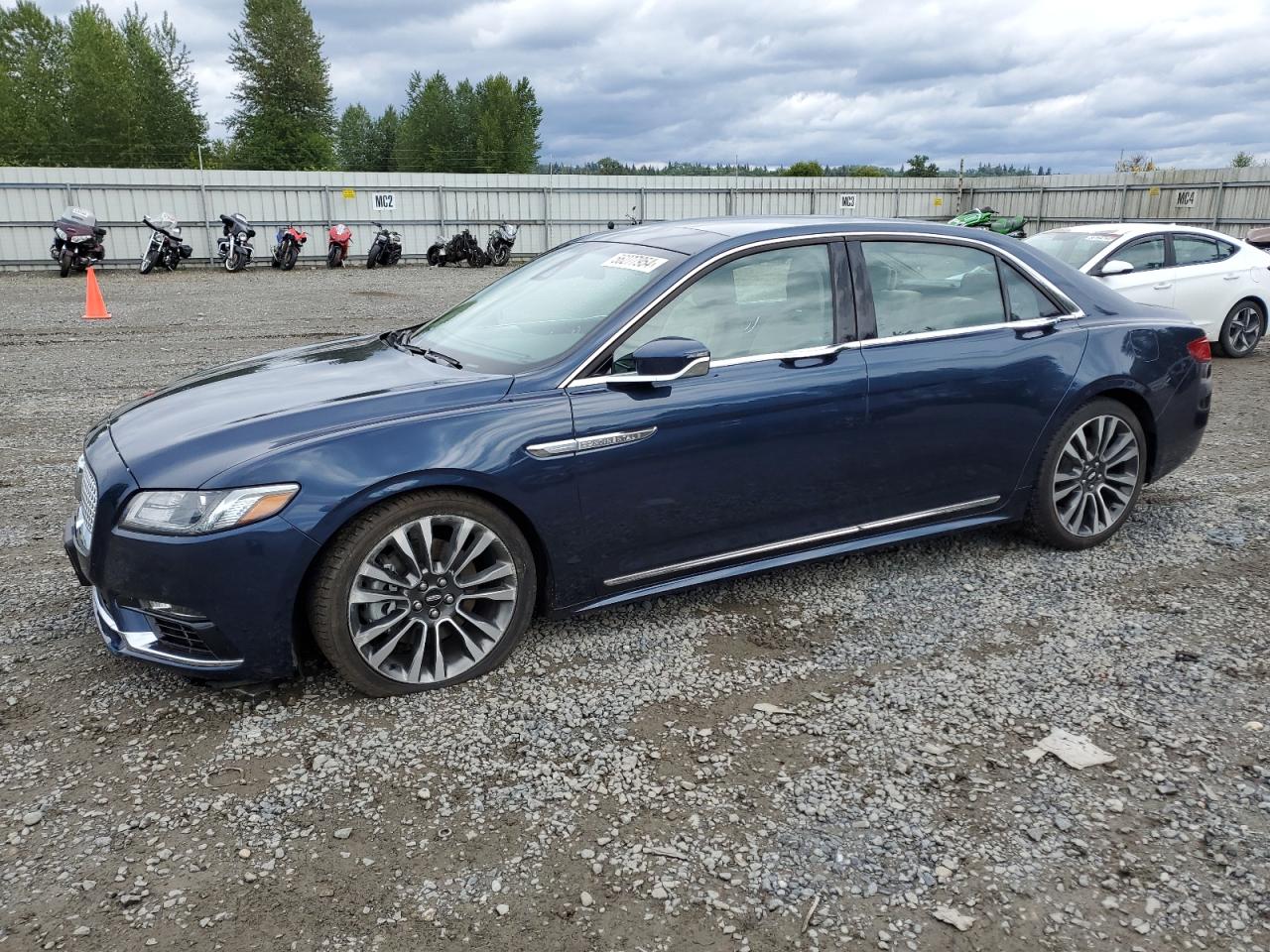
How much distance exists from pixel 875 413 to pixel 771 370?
0.52 meters

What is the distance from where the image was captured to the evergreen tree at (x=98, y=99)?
59.4 m

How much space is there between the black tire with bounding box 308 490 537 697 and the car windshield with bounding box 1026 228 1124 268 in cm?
813

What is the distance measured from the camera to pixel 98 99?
59.6m

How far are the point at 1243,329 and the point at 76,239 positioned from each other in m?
21.7

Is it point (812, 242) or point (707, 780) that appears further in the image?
point (812, 242)

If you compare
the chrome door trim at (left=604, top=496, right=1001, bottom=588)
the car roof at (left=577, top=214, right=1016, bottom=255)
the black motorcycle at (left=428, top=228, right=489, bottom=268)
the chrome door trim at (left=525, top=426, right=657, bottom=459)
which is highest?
the black motorcycle at (left=428, top=228, right=489, bottom=268)

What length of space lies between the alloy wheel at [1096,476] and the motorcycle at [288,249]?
888 inches

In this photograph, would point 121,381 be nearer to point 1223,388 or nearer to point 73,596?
point 73,596

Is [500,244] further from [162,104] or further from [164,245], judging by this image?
[162,104]

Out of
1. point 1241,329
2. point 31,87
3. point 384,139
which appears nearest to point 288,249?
point 1241,329

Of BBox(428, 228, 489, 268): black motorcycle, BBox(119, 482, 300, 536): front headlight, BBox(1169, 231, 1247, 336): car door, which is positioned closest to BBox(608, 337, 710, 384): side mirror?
BBox(119, 482, 300, 536): front headlight

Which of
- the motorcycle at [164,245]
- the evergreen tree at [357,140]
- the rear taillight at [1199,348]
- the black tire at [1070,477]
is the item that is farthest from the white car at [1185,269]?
the evergreen tree at [357,140]

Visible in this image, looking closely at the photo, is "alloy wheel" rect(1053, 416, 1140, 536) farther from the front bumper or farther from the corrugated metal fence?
the corrugated metal fence

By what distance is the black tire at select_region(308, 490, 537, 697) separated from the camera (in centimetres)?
315
